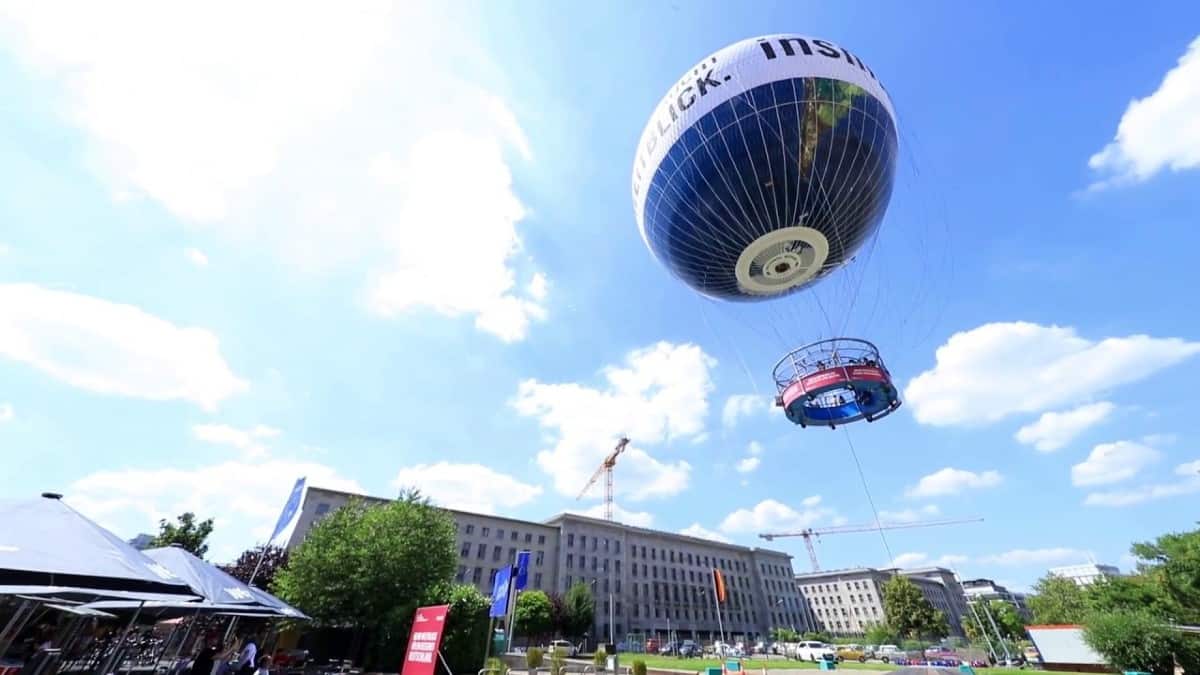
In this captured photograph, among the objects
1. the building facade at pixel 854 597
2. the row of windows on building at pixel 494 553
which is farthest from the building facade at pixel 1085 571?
the row of windows on building at pixel 494 553

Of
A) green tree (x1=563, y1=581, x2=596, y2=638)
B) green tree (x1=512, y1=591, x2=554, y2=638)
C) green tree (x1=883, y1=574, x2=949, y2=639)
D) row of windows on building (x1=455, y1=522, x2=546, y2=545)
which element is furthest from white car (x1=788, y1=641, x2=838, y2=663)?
row of windows on building (x1=455, y1=522, x2=546, y2=545)

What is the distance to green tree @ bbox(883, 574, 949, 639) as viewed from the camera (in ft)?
168

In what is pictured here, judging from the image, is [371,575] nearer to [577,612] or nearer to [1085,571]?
[577,612]

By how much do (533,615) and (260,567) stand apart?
25.8 metres

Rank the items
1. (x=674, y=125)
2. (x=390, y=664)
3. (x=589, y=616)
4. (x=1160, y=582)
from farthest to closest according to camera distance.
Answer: (x=589, y=616) < (x=1160, y=582) < (x=390, y=664) < (x=674, y=125)

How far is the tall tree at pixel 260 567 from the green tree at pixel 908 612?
61.2 meters

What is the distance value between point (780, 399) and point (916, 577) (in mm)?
138191

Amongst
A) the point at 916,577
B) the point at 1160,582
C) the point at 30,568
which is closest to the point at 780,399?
the point at 30,568

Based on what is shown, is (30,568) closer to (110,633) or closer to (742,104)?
(742,104)

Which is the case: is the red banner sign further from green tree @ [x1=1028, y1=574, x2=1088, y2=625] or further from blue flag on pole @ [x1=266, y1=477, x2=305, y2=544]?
green tree @ [x1=1028, y1=574, x2=1088, y2=625]

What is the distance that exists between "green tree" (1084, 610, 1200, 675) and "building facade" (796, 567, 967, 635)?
3447 inches

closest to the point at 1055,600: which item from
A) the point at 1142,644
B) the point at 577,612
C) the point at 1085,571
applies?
the point at 1142,644

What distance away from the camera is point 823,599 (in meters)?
106

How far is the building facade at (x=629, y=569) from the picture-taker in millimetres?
60812
